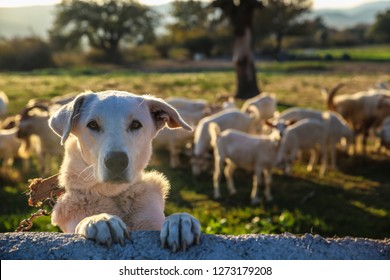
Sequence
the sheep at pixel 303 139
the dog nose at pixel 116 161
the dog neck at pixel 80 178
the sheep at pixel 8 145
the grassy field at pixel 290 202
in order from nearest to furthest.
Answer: the dog nose at pixel 116 161 → the dog neck at pixel 80 178 → the grassy field at pixel 290 202 → the sheep at pixel 303 139 → the sheep at pixel 8 145

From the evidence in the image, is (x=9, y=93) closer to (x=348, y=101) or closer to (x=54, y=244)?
(x=348, y=101)

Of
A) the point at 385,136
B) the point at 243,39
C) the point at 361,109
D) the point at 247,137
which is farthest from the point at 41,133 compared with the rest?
the point at 243,39

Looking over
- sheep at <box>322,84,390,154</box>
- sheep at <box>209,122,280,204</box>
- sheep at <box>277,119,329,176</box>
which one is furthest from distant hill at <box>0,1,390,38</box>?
sheep at <box>322,84,390,154</box>

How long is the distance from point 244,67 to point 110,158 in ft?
54.7

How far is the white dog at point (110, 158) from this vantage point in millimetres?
2957

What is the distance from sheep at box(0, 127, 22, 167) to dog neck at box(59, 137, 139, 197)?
705cm

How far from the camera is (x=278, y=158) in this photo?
8.89 metres

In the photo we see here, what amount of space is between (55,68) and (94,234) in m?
36.0

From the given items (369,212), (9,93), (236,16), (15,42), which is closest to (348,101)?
(369,212)

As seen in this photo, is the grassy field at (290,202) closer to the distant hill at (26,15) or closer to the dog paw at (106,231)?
the distant hill at (26,15)

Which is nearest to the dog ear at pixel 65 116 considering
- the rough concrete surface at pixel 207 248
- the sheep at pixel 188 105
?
the rough concrete surface at pixel 207 248

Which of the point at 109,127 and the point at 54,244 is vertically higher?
the point at 109,127

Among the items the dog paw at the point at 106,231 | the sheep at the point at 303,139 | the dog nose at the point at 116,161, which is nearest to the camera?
the dog paw at the point at 106,231

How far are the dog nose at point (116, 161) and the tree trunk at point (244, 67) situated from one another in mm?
16098
